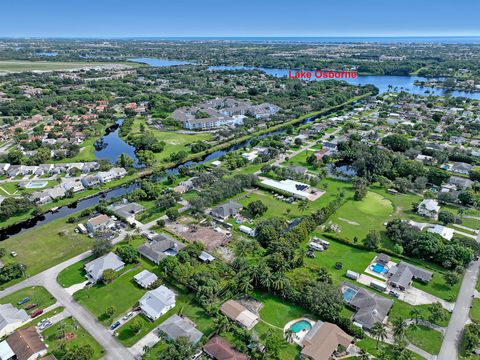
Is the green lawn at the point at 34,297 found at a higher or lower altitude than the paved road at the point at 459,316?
higher

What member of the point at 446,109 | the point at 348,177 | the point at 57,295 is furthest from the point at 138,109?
the point at 446,109

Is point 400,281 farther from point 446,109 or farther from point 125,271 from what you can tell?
point 446,109

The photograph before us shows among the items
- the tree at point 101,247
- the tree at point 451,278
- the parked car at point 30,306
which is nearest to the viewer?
→ the parked car at point 30,306

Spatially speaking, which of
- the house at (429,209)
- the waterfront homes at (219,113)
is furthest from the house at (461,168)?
the waterfront homes at (219,113)

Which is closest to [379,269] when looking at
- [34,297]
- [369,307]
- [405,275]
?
[405,275]

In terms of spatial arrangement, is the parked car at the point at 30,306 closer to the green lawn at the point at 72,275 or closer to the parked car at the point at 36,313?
the parked car at the point at 36,313

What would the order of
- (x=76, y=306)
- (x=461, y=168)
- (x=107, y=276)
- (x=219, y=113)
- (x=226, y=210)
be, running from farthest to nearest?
(x=219, y=113), (x=461, y=168), (x=226, y=210), (x=107, y=276), (x=76, y=306)

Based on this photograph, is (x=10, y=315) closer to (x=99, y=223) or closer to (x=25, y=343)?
(x=25, y=343)
